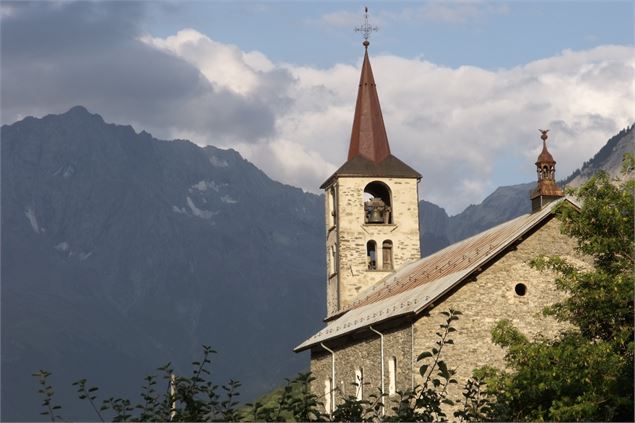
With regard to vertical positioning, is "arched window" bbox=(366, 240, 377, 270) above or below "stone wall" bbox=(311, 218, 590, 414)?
above

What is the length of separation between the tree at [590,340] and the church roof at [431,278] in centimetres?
285

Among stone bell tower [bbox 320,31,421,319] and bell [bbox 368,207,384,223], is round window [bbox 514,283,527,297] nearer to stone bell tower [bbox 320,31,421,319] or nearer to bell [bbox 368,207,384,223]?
stone bell tower [bbox 320,31,421,319]

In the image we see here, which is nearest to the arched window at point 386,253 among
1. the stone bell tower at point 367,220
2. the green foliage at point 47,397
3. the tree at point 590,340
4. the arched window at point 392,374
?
the stone bell tower at point 367,220

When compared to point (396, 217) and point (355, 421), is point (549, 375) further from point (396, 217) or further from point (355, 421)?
point (396, 217)

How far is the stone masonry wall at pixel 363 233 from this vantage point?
52.3 m

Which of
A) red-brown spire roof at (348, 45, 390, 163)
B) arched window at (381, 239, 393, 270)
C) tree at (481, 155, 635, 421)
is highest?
red-brown spire roof at (348, 45, 390, 163)

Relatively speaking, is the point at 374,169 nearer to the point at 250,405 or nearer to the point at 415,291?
the point at 415,291

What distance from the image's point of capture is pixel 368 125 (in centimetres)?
5691

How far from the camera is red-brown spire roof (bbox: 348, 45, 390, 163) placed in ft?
183

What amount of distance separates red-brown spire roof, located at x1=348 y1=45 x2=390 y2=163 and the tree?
27.8m

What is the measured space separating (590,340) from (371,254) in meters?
27.9

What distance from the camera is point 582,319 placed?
86.9 ft

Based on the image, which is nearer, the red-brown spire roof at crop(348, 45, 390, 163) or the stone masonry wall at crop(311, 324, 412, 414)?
the stone masonry wall at crop(311, 324, 412, 414)

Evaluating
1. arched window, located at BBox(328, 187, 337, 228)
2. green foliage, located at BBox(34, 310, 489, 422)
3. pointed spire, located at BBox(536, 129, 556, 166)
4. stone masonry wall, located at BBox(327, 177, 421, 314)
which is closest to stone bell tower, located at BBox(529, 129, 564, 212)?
pointed spire, located at BBox(536, 129, 556, 166)
